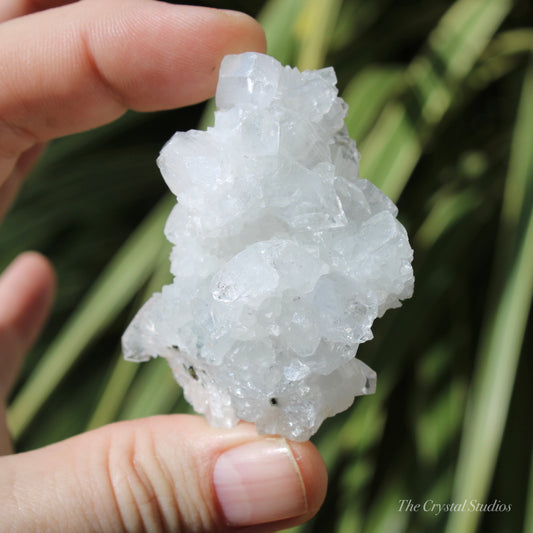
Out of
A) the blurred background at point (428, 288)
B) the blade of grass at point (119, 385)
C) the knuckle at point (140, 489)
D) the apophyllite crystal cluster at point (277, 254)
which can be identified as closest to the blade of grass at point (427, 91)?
the blurred background at point (428, 288)

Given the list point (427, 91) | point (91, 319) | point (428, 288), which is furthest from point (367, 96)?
point (91, 319)

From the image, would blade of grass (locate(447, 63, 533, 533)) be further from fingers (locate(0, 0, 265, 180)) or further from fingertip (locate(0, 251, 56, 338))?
fingertip (locate(0, 251, 56, 338))

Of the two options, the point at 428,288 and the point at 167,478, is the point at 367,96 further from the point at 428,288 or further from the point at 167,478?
the point at 167,478

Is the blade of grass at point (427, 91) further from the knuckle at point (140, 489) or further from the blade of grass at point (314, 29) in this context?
the knuckle at point (140, 489)

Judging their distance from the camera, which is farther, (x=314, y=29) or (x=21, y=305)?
(x=21, y=305)

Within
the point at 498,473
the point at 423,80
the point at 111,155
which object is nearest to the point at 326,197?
the point at 423,80

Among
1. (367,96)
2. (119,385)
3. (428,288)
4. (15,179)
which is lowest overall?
(119,385)
